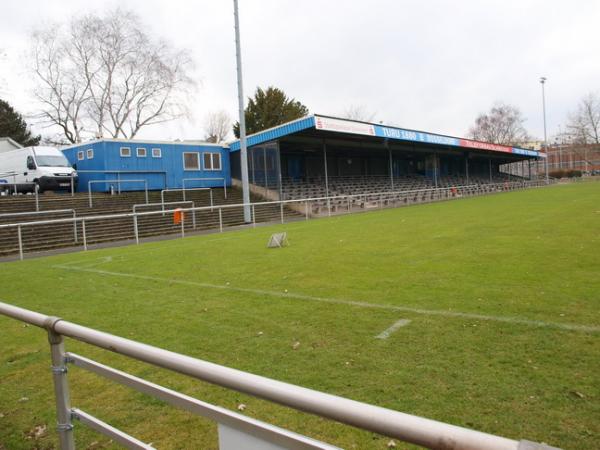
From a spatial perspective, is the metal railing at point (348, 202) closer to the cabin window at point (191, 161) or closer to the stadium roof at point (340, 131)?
the stadium roof at point (340, 131)

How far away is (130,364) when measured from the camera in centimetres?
435

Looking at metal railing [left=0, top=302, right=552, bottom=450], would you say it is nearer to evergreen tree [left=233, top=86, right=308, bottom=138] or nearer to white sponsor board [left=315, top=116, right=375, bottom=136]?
white sponsor board [left=315, top=116, right=375, bottom=136]

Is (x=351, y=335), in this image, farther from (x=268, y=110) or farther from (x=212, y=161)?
(x=268, y=110)

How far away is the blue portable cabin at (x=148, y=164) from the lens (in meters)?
25.2

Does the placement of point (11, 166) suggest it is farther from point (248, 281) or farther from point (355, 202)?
point (248, 281)

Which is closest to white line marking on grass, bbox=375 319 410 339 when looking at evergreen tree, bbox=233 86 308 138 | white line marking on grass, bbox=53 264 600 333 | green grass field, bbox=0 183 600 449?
green grass field, bbox=0 183 600 449

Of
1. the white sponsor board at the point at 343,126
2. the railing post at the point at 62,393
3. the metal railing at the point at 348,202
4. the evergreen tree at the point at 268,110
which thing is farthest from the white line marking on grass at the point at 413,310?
the evergreen tree at the point at 268,110

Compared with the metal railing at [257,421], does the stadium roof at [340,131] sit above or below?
above

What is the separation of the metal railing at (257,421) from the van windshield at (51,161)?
24.0 meters

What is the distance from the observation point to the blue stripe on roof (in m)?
24.8

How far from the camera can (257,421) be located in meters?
1.41

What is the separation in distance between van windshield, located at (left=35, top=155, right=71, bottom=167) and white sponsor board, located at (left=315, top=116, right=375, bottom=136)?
13.2 m

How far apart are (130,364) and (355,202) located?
25479mm

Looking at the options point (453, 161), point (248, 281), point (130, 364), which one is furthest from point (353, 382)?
point (453, 161)
